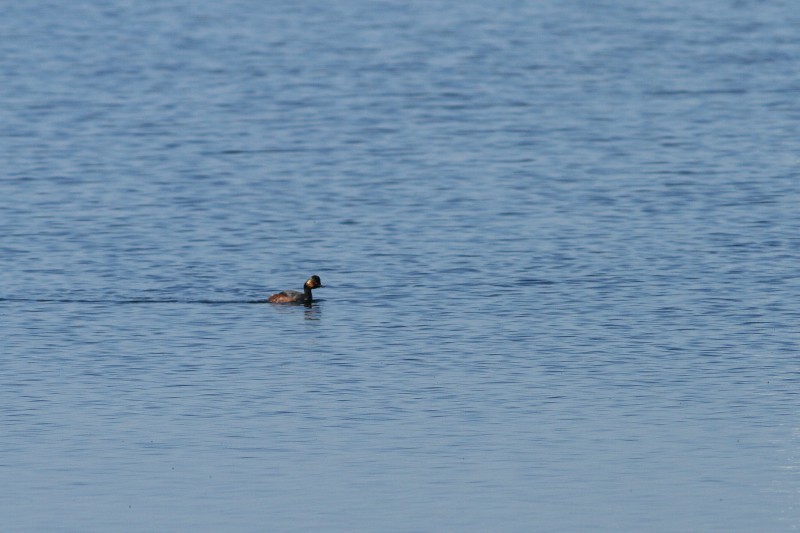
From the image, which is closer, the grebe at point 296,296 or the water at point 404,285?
the water at point 404,285

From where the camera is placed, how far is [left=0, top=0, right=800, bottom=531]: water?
622 inches

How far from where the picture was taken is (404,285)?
2572 centimetres

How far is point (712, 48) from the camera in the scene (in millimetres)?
52469

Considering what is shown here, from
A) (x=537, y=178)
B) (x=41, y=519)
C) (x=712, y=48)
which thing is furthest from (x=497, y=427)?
(x=712, y=48)

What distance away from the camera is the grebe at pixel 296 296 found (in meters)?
24.6

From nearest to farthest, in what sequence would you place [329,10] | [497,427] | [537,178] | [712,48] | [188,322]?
1. [497,427]
2. [188,322]
3. [537,178]
4. [712,48]
5. [329,10]

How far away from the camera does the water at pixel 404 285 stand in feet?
51.8

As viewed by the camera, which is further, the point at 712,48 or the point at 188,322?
the point at 712,48

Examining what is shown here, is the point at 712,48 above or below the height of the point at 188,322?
above

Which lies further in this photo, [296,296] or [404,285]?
[404,285]

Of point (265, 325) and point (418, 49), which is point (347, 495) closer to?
point (265, 325)

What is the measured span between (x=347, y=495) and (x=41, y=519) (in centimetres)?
248

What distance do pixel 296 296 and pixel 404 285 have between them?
1779 millimetres

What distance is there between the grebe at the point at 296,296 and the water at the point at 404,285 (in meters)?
0.50
